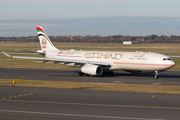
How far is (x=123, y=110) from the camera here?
2023cm

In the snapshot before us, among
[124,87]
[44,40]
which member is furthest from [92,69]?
[44,40]

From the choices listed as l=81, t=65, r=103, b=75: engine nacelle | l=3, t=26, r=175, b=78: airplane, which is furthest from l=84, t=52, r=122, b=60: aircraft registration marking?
l=81, t=65, r=103, b=75: engine nacelle

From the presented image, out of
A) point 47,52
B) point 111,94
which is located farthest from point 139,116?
point 47,52

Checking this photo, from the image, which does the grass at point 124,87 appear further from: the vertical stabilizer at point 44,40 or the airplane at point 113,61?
the vertical stabilizer at point 44,40

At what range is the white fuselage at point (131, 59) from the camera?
41188 millimetres

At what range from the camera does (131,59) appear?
141 ft

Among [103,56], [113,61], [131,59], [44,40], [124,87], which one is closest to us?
[124,87]

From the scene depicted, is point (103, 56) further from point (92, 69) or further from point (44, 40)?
point (44, 40)

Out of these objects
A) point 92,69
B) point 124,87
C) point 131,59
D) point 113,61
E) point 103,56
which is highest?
point 103,56

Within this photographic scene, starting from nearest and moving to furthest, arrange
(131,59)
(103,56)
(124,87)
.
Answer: (124,87), (131,59), (103,56)

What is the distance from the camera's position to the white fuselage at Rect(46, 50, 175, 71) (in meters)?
41.2

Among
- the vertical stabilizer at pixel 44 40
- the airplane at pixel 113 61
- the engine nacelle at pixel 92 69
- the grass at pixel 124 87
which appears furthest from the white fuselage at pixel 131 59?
the grass at pixel 124 87

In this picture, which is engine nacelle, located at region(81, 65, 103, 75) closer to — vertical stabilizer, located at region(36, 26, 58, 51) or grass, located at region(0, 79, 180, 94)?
grass, located at region(0, 79, 180, 94)

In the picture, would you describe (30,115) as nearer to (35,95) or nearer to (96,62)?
(35,95)
